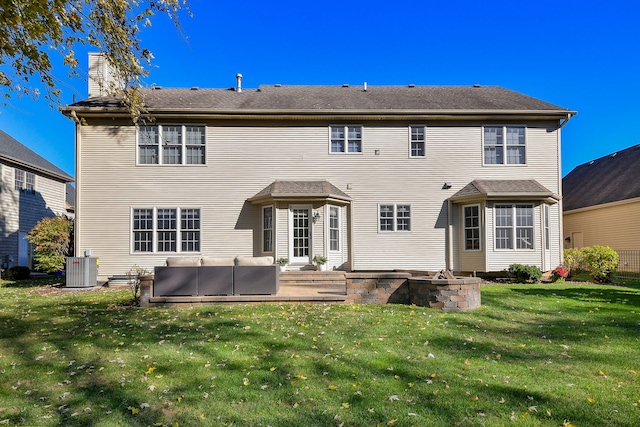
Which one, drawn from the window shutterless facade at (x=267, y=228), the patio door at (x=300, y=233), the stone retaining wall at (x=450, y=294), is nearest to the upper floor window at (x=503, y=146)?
the patio door at (x=300, y=233)

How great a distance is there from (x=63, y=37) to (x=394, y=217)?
11.0 meters

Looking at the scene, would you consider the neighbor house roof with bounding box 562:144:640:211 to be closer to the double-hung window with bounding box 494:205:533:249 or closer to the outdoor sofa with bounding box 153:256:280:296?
the double-hung window with bounding box 494:205:533:249

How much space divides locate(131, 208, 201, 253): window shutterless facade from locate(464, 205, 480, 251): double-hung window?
986cm

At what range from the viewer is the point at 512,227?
13.5 metres

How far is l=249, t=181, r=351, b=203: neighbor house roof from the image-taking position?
42.2 ft

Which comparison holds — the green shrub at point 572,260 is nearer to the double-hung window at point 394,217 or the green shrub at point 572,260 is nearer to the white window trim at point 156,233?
the double-hung window at point 394,217

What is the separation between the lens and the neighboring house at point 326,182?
532 inches

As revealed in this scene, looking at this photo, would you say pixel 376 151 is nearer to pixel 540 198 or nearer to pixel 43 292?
pixel 540 198

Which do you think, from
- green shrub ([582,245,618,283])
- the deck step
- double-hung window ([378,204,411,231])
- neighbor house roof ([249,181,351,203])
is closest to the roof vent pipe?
neighbor house roof ([249,181,351,203])

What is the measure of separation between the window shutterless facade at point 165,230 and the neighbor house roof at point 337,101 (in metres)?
3.61

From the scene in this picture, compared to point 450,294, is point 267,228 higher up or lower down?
higher up

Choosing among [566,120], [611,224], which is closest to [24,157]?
[566,120]

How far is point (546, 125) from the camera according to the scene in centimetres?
1438

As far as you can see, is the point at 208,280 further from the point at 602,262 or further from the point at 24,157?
the point at 24,157
